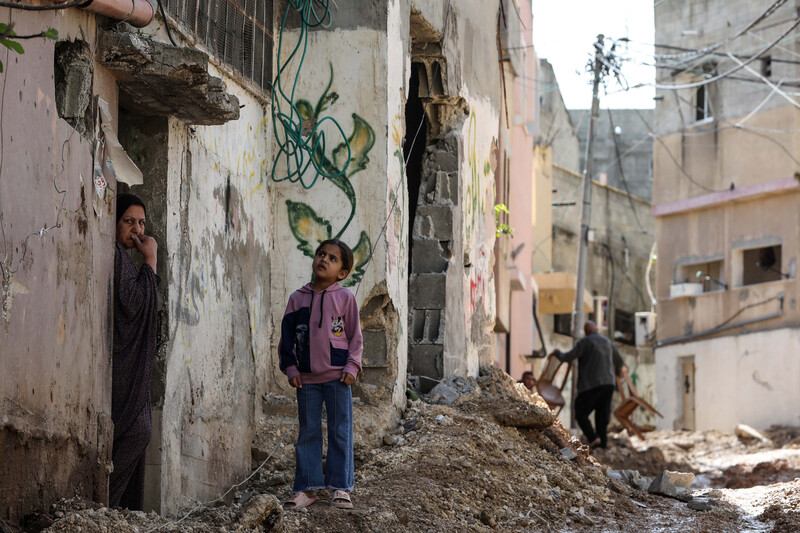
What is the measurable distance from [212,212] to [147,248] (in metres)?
1.00

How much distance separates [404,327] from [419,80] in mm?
2736

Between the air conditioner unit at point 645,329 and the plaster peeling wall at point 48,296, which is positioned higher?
the plaster peeling wall at point 48,296

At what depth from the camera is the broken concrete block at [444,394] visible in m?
9.27

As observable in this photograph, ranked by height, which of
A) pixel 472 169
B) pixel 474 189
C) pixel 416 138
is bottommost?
pixel 474 189

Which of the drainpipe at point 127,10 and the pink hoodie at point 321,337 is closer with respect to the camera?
the drainpipe at point 127,10

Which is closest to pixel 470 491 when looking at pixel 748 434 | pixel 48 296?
pixel 48 296

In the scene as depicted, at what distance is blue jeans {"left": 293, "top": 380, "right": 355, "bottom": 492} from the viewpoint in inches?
258

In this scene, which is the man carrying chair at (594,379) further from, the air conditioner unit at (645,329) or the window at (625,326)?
the window at (625,326)

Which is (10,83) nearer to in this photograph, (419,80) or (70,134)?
(70,134)

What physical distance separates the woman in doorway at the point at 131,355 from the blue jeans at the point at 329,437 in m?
0.98

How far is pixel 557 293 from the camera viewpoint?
24359 millimetres

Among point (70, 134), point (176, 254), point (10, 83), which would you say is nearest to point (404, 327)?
point (176, 254)

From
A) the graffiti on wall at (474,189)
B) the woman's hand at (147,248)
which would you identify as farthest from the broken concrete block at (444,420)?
the woman's hand at (147,248)

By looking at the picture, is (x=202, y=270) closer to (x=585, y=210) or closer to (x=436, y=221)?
(x=436, y=221)
